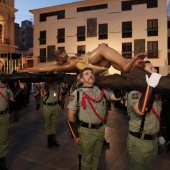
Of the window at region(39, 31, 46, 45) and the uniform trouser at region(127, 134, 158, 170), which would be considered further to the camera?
the window at region(39, 31, 46, 45)

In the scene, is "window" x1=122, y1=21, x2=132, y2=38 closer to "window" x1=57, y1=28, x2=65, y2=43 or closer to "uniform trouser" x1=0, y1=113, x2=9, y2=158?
"window" x1=57, y1=28, x2=65, y2=43

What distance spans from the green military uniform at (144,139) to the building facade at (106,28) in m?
19.5

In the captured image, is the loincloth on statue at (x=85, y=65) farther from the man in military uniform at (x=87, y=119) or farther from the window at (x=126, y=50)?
the window at (x=126, y=50)

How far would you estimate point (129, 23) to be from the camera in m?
22.9

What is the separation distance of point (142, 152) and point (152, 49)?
2093cm

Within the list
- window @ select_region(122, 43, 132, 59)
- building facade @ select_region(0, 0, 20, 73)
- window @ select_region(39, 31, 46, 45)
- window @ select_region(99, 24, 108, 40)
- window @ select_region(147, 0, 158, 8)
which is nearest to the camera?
building facade @ select_region(0, 0, 20, 73)

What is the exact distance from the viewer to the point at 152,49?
72.3ft

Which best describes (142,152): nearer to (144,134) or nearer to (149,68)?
(144,134)

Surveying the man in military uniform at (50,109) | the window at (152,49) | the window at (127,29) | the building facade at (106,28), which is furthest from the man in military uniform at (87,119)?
the window at (127,29)

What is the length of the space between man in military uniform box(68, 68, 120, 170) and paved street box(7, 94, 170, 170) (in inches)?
44.4

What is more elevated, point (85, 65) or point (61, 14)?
point (61, 14)

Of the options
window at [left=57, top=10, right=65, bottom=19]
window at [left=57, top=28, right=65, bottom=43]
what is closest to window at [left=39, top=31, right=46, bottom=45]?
window at [left=57, top=28, right=65, bottom=43]

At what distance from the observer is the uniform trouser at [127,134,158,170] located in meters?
2.68

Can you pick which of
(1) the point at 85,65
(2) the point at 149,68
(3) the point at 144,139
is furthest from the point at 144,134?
(1) the point at 85,65
